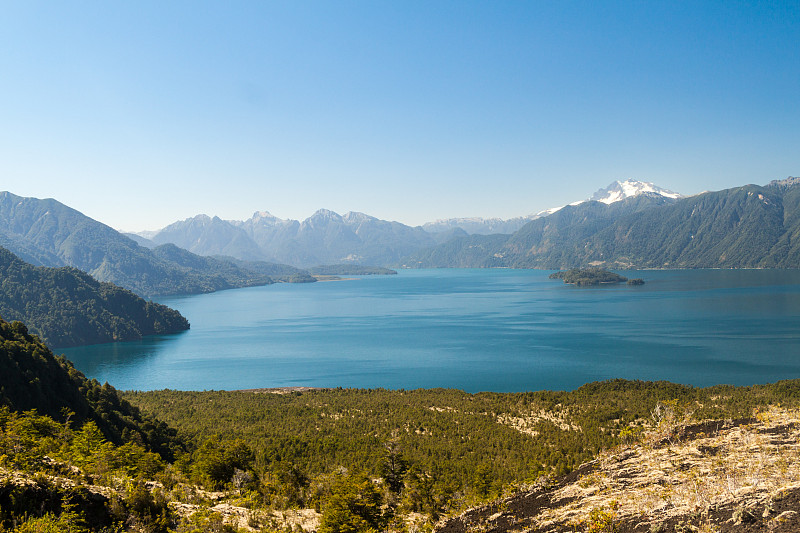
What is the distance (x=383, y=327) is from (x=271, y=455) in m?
114

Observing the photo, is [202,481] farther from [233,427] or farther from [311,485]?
[233,427]

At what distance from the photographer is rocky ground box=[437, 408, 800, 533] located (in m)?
10.7

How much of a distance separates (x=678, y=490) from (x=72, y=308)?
598 feet

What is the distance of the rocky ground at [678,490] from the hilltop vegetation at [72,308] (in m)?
160

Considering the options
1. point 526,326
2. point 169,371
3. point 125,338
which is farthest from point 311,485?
point 125,338

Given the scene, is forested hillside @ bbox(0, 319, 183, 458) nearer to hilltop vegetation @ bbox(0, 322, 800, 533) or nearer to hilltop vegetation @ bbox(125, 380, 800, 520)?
hilltop vegetation @ bbox(0, 322, 800, 533)

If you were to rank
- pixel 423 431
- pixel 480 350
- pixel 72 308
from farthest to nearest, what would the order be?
pixel 72 308 < pixel 480 350 < pixel 423 431

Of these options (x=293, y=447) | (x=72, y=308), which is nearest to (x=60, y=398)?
(x=293, y=447)

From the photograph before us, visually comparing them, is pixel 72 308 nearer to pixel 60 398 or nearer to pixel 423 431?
pixel 60 398

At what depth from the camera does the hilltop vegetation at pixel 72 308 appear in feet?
458

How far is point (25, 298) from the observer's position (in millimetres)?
148875

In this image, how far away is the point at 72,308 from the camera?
148750mm

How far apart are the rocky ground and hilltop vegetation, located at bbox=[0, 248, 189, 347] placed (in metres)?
160

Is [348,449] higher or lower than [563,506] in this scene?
lower
